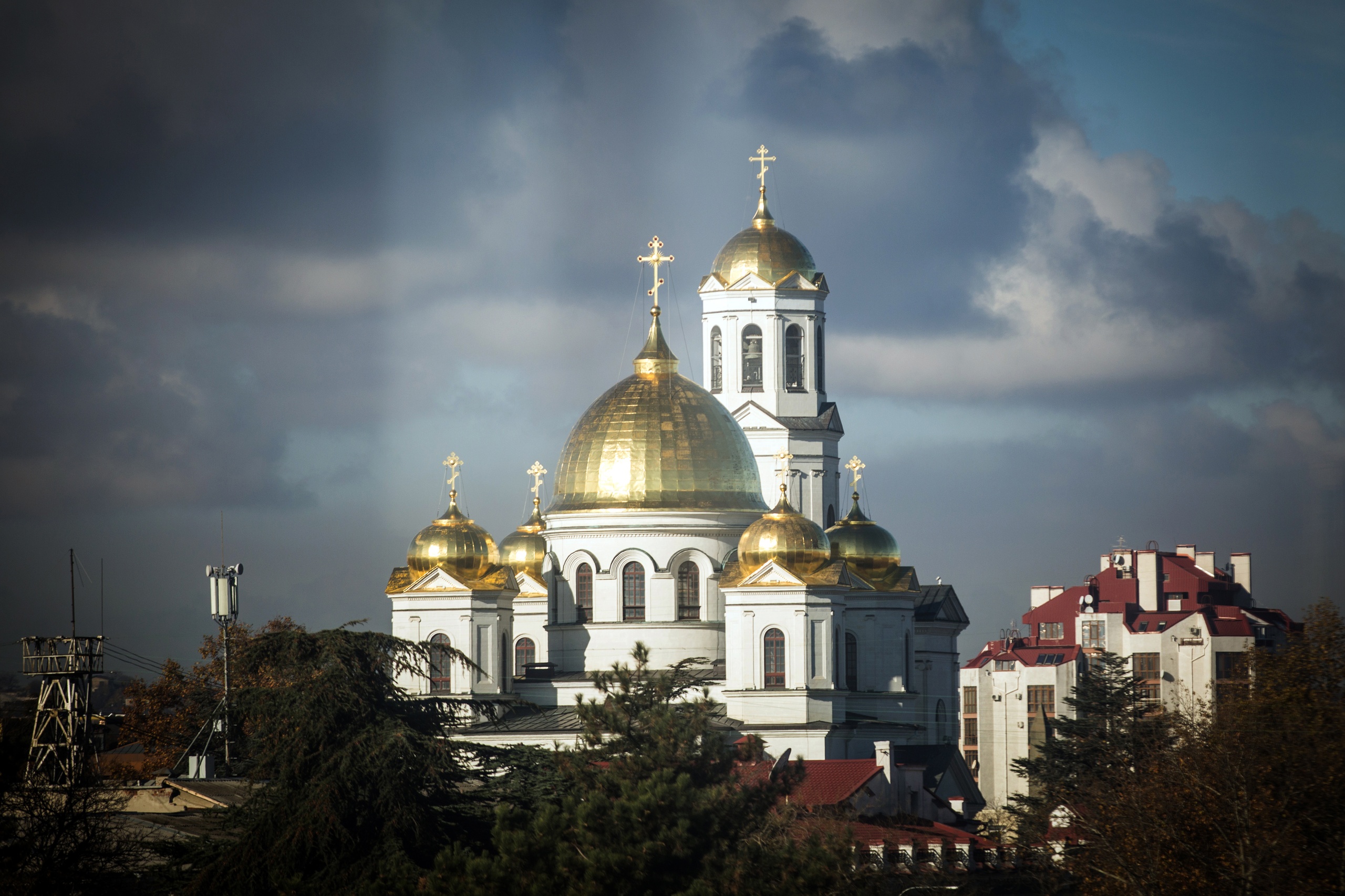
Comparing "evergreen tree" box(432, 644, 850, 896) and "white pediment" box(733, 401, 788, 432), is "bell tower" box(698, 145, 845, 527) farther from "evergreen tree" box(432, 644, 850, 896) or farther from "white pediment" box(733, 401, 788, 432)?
"evergreen tree" box(432, 644, 850, 896)

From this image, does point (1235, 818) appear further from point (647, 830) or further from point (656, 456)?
point (656, 456)

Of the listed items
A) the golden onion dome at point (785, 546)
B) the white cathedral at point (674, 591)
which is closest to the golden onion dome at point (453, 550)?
the white cathedral at point (674, 591)

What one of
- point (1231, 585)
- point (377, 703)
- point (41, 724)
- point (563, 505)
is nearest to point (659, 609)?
point (563, 505)

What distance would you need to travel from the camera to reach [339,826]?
26375 millimetres

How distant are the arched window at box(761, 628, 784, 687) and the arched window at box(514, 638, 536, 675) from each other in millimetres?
8272

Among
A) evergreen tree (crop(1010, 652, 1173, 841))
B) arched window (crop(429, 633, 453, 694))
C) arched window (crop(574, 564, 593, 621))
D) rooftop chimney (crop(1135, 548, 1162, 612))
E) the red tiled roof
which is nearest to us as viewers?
evergreen tree (crop(1010, 652, 1173, 841))

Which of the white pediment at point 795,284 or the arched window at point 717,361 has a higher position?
the white pediment at point 795,284

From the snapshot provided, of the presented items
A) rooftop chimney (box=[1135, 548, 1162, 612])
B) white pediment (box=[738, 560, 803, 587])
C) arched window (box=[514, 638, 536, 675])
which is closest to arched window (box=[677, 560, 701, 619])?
white pediment (box=[738, 560, 803, 587])

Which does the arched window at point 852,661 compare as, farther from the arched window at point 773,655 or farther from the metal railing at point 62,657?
the metal railing at point 62,657

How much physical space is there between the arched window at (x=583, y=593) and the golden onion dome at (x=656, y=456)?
1454mm

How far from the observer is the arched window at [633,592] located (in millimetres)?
45938

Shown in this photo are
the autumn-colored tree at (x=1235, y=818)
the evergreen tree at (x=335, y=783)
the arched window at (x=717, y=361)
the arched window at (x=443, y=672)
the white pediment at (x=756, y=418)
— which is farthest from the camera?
the arched window at (x=717, y=361)

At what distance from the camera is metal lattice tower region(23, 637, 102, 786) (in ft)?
127

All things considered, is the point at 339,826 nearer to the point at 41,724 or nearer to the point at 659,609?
the point at 41,724
